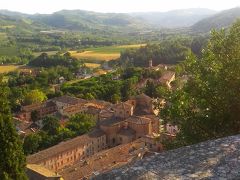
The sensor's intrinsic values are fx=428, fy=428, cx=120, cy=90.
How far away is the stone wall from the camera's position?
7945 millimetres

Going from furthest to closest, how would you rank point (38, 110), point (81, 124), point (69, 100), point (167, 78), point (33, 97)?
point (167, 78) < point (33, 97) < point (69, 100) < point (38, 110) < point (81, 124)

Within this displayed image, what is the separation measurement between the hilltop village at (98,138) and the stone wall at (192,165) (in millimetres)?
22987

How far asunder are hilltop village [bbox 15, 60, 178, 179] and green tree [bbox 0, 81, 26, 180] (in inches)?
477

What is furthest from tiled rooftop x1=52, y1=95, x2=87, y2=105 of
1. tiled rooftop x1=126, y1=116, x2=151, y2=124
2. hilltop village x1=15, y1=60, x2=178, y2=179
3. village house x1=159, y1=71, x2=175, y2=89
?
village house x1=159, y1=71, x2=175, y2=89

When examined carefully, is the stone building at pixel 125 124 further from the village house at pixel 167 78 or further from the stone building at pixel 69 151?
the village house at pixel 167 78

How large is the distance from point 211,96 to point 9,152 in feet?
38.3

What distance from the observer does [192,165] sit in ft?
27.6

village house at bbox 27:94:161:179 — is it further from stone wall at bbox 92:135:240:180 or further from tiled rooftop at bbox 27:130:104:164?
stone wall at bbox 92:135:240:180

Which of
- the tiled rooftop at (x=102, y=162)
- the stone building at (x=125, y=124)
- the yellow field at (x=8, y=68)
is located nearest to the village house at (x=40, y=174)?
the tiled rooftop at (x=102, y=162)

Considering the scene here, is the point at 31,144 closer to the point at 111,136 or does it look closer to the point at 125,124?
the point at 111,136

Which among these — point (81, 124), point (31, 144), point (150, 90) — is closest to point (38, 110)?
point (81, 124)

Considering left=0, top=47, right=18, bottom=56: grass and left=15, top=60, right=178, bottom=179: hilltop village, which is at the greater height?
left=15, top=60, right=178, bottom=179: hilltop village

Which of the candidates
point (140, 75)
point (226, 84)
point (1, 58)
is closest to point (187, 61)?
point (226, 84)

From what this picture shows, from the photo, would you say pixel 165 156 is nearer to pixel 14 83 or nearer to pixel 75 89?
pixel 75 89
